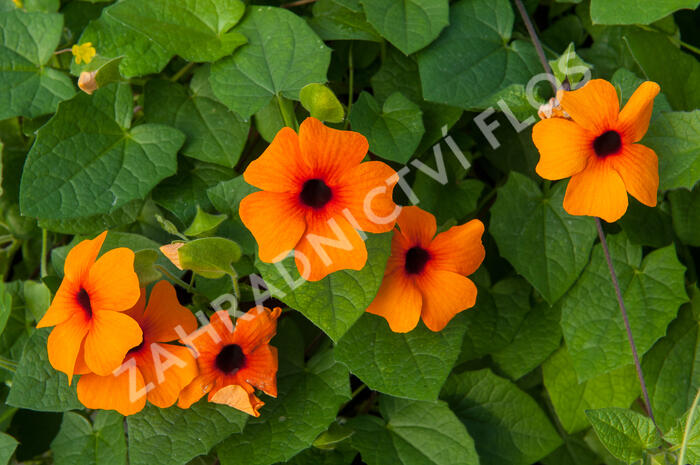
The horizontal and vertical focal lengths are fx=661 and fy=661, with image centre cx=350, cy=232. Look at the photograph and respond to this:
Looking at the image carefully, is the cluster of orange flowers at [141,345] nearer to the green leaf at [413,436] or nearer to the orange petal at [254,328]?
the orange petal at [254,328]

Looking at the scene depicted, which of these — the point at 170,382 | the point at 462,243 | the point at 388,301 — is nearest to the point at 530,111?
the point at 462,243

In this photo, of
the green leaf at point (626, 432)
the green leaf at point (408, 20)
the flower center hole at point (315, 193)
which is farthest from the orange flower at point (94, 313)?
the green leaf at point (626, 432)

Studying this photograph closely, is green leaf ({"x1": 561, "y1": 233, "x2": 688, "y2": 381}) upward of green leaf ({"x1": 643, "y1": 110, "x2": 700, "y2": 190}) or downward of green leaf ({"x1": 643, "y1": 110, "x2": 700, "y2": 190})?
downward

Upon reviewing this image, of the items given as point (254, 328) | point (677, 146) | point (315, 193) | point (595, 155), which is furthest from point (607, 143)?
point (254, 328)

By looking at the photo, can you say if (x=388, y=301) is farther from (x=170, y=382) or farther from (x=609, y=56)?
(x=609, y=56)

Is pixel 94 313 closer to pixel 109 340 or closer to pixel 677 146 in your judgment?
pixel 109 340

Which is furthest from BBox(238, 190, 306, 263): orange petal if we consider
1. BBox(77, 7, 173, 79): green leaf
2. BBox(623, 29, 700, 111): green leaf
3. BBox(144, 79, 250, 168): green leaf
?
BBox(623, 29, 700, 111): green leaf

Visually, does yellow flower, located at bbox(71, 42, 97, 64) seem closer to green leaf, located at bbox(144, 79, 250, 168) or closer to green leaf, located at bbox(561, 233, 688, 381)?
green leaf, located at bbox(144, 79, 250, 168)
